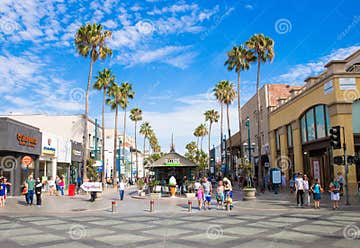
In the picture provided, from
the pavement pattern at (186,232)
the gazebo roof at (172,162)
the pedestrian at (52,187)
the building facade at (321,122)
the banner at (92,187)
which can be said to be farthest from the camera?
the pedestrian at (52,187)

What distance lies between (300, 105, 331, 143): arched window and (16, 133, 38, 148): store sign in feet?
76.5

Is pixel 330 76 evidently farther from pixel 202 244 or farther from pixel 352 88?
pixel 202 244

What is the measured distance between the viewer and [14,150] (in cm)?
2570

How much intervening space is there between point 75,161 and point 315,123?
28.5m

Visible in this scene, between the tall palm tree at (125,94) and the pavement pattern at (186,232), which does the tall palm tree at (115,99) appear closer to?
the tall palm tree at (125,94)

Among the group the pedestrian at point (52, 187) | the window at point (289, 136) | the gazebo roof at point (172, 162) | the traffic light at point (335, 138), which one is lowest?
the pedestrian at point (52, 187)

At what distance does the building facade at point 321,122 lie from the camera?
943 inches

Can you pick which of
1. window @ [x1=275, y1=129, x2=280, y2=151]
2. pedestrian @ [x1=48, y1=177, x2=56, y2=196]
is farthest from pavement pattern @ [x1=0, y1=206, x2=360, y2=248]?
window @ [x1=275, y1=129, x2=280, y2=151]

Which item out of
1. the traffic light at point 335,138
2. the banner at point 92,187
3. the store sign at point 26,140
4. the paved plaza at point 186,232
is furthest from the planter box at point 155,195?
the traffic light at point 335,138

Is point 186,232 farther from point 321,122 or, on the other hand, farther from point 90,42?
point 90,42

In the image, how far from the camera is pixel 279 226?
12.3 m

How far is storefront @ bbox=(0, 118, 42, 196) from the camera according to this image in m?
24.9

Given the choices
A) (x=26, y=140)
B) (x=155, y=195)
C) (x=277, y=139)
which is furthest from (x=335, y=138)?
(x=26, y=140)

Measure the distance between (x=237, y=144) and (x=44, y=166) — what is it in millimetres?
32694
